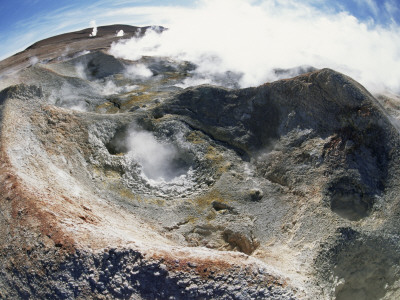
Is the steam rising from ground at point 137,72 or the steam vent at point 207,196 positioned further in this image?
the steam rising from ground at point 137,72

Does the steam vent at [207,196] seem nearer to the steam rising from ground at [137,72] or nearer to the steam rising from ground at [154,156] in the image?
the steam rising from ground at [154,156]

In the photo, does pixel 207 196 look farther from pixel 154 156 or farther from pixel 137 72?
pixel 137 72

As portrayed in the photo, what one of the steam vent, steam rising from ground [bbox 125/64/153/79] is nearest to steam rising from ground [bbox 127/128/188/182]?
the steam vent

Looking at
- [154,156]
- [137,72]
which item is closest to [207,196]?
[154,156]

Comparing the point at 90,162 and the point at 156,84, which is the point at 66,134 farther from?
the point at 156,84

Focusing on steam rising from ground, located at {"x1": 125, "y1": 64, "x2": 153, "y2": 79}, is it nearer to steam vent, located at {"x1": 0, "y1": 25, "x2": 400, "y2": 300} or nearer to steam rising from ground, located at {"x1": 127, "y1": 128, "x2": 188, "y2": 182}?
steam vent, located at {"x1": 0, "y1": 25, "x2": 400, "y2": 300}

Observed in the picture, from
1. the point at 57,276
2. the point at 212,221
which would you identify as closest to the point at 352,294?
the point at 212,221

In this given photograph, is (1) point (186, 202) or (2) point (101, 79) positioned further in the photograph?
(2) point (101, 79)

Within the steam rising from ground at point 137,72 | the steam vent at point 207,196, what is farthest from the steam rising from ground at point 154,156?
the steam rising from ground at point 137,72
